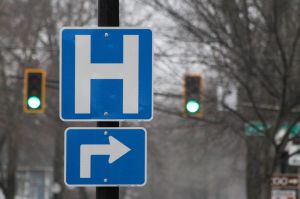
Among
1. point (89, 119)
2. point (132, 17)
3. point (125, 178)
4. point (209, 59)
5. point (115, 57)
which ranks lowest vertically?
point (125, 178)

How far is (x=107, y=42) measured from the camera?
5645 mm

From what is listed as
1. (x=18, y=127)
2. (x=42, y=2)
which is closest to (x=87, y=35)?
(x=18, y=127)

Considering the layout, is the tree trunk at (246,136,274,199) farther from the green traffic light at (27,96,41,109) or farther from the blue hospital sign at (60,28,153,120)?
the blue hospital sign at (60,28,153,120)

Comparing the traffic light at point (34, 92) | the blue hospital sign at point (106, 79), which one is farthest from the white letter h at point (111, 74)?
the traffic light at point (34, 92)

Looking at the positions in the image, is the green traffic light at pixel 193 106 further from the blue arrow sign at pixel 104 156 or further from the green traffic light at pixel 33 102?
the blue arrow sign at pixel 104 156

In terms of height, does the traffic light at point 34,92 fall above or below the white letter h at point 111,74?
above

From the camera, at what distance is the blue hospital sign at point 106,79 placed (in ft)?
18.3

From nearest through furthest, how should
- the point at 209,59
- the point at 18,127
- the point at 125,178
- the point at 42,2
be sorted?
1. the point at 125,178
2. the point at 209,59
3. the point at 18,127
4. the point at 42,2

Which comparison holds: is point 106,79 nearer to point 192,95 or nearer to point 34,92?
point 34,92

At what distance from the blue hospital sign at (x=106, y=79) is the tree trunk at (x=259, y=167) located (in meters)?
13.1

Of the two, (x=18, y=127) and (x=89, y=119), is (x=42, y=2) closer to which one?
(x=18, y=127)

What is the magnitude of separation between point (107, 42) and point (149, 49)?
11.4 inches

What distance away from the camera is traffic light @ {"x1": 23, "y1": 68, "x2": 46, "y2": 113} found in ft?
52.9

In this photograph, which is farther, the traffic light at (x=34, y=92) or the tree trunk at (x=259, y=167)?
the tree trunk at (x=259, y=167)
